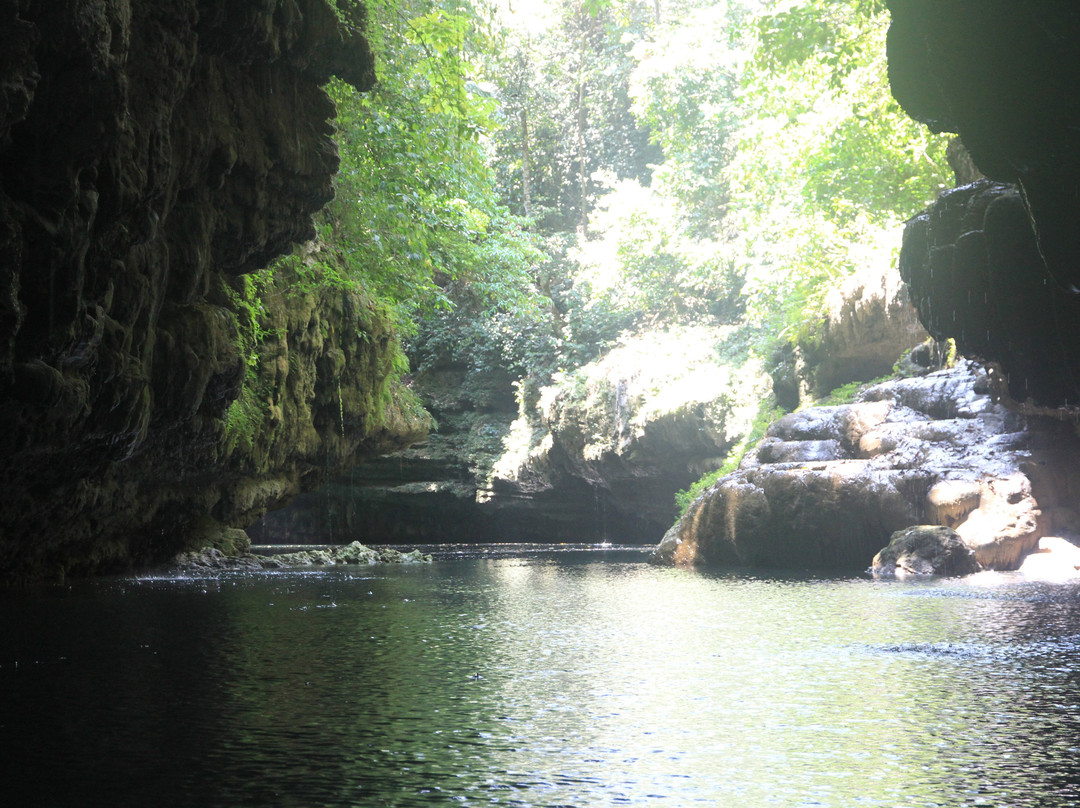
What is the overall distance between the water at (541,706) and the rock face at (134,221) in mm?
1549

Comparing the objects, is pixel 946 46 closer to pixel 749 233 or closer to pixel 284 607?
pixel 284 607

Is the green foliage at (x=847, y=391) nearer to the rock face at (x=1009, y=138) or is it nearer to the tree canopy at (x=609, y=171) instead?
the tree canopy at (x=609, y=171)

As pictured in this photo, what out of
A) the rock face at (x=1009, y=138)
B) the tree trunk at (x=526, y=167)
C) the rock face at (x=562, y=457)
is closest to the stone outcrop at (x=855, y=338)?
the rock face at (x=562, y=457)

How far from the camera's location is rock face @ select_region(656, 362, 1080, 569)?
14203 mm

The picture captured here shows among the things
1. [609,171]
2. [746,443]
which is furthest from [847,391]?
[609,171]

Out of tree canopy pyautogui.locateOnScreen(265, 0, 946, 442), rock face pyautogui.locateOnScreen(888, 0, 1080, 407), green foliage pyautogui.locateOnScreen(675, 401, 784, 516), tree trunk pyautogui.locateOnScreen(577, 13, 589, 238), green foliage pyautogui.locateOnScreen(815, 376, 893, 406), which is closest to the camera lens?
rock face pyautogui.locateOnScreen(888, 0, 1080, 407)

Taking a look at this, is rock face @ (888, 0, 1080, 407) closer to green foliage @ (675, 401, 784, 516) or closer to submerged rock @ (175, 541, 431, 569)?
submerged rock @ (175, 541, 431, 569)

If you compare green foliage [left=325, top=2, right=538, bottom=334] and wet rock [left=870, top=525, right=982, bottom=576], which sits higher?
green foliage [left=325, top=2, right=538, bottom=334]

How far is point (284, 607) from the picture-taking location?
900 centimetres

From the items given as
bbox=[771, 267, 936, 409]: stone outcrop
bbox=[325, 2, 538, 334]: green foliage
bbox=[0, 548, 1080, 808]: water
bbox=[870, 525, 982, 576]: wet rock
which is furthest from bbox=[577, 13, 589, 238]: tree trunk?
bbox=[0, 548, 1080, 808]: water

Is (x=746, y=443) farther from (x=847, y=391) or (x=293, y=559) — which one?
(x=293, y=559)

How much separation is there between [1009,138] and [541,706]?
17.4ft

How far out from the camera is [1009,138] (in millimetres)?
6898

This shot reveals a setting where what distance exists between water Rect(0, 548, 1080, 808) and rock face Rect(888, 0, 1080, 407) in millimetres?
3247
